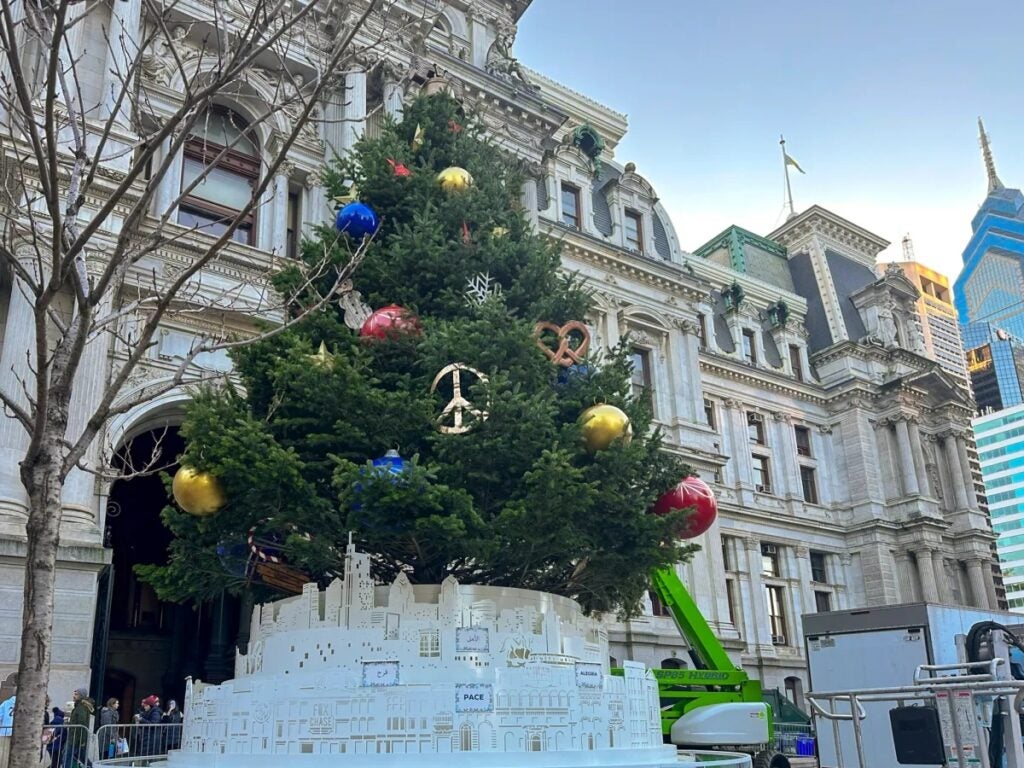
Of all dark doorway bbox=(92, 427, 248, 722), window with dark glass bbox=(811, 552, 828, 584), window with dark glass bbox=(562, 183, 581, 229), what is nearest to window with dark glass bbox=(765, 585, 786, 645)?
window with dark glass bbox=(811, 552, 828, 584)

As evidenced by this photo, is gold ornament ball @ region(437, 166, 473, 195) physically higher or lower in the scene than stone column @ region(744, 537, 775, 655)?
higher

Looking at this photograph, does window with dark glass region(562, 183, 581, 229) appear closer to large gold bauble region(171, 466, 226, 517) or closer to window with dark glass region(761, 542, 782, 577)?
window with dark glass region(761, 542, 782, 577)

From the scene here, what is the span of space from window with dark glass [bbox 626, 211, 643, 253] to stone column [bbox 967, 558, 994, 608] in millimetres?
25248

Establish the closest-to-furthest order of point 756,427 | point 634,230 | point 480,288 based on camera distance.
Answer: point 480,288, point 634,230, point 756,427

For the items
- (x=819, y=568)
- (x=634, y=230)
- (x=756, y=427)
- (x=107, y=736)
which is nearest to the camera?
(x=107, y=736)

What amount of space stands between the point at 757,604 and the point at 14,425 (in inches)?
1189

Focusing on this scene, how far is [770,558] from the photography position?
41.8 meters

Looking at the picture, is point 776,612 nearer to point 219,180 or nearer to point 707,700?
point 707,700

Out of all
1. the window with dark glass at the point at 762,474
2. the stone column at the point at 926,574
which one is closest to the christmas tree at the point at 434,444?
the window with dark glass at the point at 762,474

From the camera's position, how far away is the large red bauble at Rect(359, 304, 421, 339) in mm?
12094

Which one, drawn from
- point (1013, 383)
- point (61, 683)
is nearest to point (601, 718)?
point (61, 683)

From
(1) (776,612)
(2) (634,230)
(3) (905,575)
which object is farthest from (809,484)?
(2) (634,230)

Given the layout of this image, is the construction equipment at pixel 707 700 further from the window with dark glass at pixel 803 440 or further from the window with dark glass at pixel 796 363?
the window with dark glass at pixel 796 363

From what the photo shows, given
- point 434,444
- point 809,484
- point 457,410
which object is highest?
point 809,484
